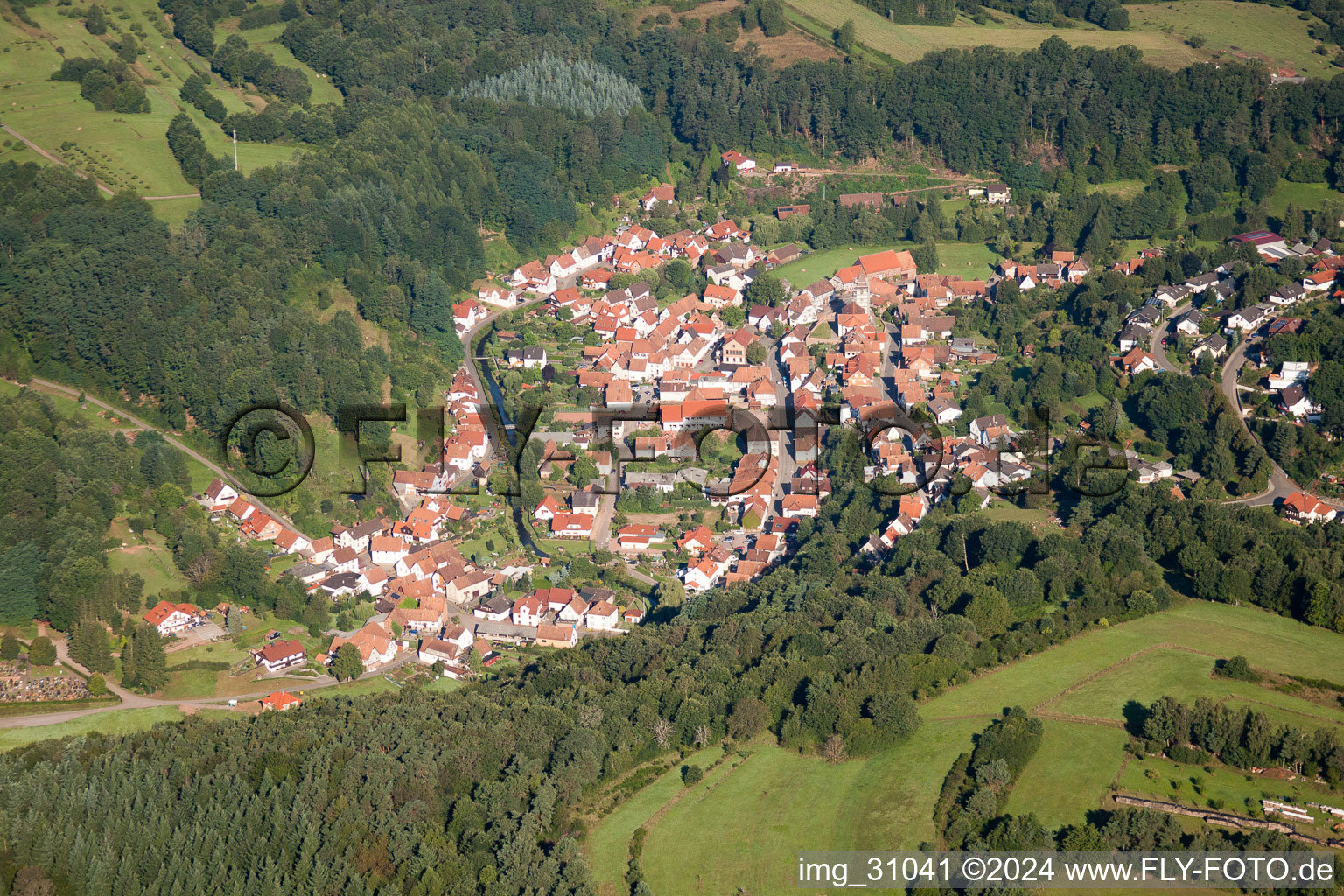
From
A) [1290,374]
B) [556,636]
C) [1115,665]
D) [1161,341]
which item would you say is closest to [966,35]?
[1161,341]

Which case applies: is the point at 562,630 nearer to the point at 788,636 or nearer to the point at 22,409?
the point at 788,636

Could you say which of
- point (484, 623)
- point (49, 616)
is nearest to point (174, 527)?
point (49, 616)

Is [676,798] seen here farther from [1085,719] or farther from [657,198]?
[657,198]

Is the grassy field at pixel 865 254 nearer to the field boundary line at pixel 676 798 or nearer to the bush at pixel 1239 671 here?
the bush at pixel 1239 671

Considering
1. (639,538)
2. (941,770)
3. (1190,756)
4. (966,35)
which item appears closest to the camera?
(1190,756)

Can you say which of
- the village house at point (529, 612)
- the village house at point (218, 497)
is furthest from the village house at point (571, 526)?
the village house at point (218, 497)

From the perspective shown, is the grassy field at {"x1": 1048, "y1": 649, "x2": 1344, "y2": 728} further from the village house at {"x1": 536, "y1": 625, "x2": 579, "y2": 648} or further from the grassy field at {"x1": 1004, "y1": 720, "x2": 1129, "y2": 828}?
the village house at {"x1": 536, "y1": 625, "x2": 579, "y2": 648}

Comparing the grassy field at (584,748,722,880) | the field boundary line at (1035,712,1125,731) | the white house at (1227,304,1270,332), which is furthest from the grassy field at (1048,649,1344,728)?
the white house at (1227,304,1270,332)
